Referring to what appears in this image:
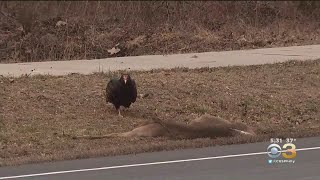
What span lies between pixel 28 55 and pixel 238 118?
8306 mm

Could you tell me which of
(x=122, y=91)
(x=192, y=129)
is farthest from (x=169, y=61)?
(x=192, y=129)

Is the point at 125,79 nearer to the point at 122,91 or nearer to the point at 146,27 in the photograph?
the point at 122,91

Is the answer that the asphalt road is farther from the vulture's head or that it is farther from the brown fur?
the vulture's head

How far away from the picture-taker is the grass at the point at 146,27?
18.6 m

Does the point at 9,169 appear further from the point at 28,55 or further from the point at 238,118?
the point at 28,55

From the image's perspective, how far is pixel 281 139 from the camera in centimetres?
973

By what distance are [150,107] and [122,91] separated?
1450 mm

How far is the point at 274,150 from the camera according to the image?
865cm

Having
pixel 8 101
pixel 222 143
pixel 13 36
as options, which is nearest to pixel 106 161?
pixel 222 143

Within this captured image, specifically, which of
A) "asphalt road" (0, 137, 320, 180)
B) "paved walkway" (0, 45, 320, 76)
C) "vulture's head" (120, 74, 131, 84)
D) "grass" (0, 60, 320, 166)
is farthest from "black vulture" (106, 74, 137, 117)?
"paved walkway" (0, 45, 320, 76)

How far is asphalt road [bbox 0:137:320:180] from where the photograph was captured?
23.5 ft

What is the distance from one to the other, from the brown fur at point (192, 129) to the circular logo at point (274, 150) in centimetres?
124

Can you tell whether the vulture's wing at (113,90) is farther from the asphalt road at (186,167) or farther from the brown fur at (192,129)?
the asphalt road at (186,167)

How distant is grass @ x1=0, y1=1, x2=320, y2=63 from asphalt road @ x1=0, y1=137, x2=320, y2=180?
30.8ft
